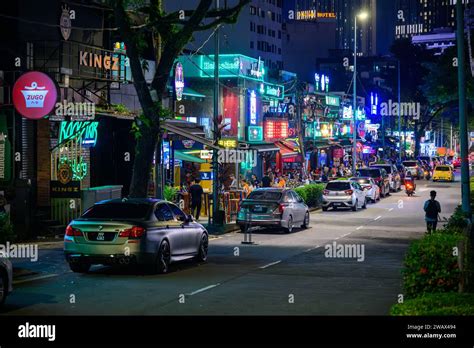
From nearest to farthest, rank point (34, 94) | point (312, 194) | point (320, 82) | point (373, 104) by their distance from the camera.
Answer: point (34, 94) < point (312, 194) < point (320, 82) < point (373, 104)

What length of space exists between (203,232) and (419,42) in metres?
79.1

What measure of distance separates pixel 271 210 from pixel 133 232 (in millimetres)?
12337

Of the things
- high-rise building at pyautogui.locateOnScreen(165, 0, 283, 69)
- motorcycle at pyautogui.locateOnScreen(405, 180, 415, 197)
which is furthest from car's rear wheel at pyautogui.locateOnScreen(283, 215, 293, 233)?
high-rise building at pyautogui.locateOnScreen(165, 0, 283, 69)

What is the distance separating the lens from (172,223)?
61.6 feet

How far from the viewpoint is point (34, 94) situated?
77.0 ft

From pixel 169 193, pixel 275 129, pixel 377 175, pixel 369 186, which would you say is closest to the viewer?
pixel 169 193

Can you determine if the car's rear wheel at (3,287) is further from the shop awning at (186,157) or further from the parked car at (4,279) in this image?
the shop awning at (186,157)

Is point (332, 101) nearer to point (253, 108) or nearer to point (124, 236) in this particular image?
point (253, 108)

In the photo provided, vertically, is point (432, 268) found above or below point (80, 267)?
above

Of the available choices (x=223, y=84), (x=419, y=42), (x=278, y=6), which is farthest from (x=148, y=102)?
(x=278, y=6)

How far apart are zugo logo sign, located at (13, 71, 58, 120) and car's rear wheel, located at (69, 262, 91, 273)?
6757 millimetres

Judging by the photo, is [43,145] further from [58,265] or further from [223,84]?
[223,84]

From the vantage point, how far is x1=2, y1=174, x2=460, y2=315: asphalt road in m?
13.5

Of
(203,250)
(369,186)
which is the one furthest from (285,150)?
(203,250)
